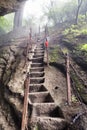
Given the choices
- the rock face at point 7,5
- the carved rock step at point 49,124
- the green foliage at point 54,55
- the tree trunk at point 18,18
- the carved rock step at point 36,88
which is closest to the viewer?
the carved rock step at point 49,124

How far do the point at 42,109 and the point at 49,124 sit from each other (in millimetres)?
904

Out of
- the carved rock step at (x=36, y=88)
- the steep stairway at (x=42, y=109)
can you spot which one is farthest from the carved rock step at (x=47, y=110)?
the carved rock step at (x=36, y=88)

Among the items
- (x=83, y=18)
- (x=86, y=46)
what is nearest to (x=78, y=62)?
(x=86, y=46)

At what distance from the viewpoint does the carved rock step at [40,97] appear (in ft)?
25.2

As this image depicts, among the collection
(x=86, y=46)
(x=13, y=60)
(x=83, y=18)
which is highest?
(x=83, y=18)

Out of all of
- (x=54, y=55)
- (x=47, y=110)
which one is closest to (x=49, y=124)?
(x=47, y=110)

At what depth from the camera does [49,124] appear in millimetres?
6141

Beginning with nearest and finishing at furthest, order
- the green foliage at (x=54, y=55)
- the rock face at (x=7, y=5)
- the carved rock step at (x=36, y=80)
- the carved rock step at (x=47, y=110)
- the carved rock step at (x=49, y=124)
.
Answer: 1. the carved rock step at (x=49, y=124)
2. the carved rock step at (x=47, y=110)
3. the carved rock step at (x=36, y=80)
4. the green foliage at (x=54, y=55)
5. the rock face at (x=7, y=5)

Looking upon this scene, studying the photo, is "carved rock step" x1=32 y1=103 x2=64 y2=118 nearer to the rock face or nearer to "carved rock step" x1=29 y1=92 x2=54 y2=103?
"carved rock step" x1=29 y1=92 x2=54 y2=103

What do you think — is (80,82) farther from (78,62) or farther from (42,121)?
(42,121)

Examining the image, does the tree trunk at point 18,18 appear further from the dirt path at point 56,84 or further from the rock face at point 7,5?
the dirt path at point 56,84

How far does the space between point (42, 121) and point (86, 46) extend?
6.00 metres

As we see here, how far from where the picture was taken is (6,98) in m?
7.66

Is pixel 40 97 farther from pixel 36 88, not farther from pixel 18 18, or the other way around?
pixel 18 18
